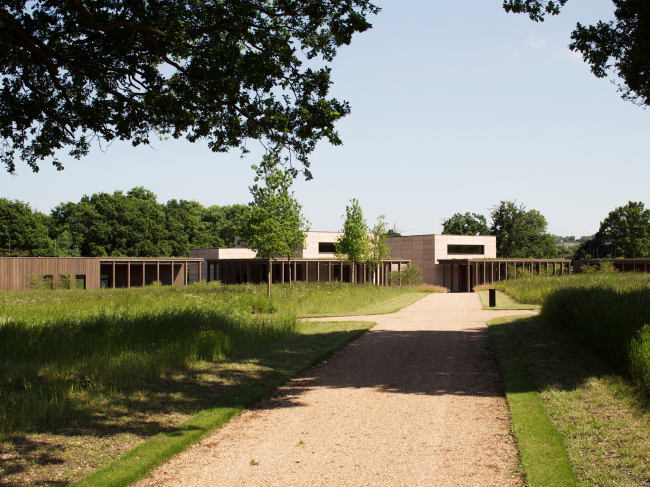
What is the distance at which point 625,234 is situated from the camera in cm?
8650

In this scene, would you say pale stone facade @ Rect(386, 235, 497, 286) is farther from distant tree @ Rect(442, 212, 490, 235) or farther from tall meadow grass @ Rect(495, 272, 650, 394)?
tall meadow grass @ Rect(495, 272, 650, 394)

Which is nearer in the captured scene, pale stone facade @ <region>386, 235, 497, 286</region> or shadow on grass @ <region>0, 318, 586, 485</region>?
shadow on grass @ <region>0, 318, 586, 485</region>

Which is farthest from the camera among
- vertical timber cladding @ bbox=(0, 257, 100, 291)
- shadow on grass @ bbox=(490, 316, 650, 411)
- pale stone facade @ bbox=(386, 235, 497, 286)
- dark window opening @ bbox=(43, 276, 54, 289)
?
pale stone facade @ bbox=(386, 235, 497, 286)

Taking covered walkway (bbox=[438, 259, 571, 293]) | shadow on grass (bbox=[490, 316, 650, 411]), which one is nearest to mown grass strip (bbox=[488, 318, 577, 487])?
shadow on grass (bbox=[490, 316, 650, 411])

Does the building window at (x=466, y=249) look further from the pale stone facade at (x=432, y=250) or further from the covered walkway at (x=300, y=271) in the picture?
the covered walkway at (x=300, y=271)

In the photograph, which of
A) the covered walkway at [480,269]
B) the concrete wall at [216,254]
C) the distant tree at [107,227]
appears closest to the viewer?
the covered walkway at [480,269]

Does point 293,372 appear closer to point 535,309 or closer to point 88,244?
point 535,309

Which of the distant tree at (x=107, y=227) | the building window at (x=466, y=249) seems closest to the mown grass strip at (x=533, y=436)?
the building window at (x=466, y=249)

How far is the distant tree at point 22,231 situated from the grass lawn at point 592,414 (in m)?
69.2

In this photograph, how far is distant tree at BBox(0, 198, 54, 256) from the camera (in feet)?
218

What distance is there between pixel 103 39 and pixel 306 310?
13.4 meters

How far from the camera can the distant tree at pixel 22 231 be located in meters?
66.4

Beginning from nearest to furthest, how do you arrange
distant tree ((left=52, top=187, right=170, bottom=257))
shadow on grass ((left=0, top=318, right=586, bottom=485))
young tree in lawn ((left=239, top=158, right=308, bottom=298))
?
shadow on grass ((left=0, top=318, right=586, bottom=485)) → young tree in lawn ((left=239, top=158, right=308, bottom=298)) → distant tree ((left=52, top=187, right=170, bottom=257))

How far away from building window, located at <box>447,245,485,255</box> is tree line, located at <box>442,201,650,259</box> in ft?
72.0
